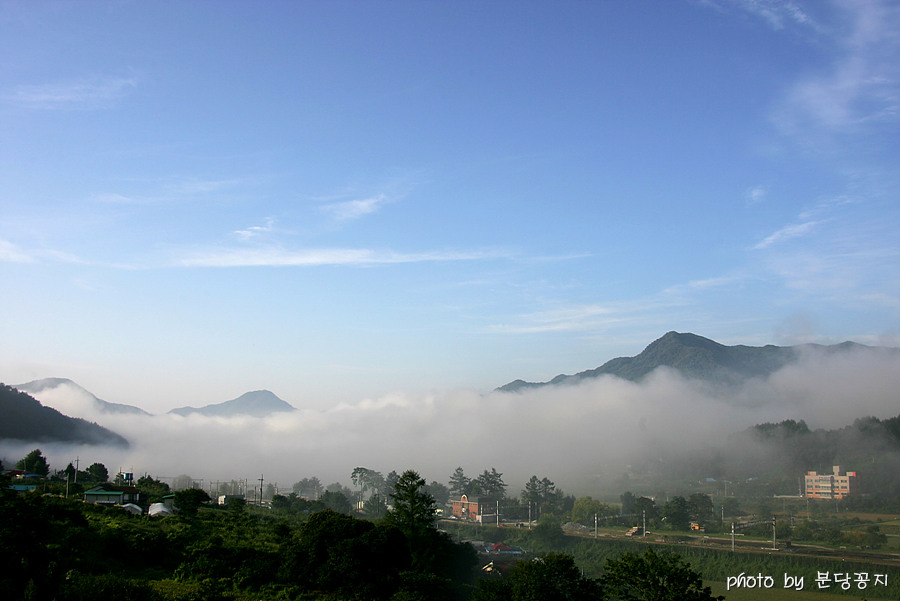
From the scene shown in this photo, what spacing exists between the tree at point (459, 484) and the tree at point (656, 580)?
4058 inches

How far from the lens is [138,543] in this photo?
32.7 m

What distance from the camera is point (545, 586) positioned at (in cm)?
2458

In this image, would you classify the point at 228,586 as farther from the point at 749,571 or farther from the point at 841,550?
the point at 841,550

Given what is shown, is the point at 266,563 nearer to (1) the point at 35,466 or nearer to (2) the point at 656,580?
(2) the point at 656,580

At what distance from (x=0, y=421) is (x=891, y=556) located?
15778 centimetres

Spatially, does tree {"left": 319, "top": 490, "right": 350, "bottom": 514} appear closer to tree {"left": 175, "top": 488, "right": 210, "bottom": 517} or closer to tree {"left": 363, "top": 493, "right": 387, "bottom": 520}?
tree {"left": 363, "top": 493, "right": 387, "bottom": 520}

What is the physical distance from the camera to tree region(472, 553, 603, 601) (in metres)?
24.4

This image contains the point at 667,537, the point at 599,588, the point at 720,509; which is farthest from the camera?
the point at 720,509

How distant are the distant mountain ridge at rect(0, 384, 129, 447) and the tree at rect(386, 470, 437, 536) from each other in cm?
12635

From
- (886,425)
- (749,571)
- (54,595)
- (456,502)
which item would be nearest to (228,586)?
(54,595)

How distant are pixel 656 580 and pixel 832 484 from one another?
116m

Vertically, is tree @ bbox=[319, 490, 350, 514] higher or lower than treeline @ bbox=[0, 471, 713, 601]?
lower

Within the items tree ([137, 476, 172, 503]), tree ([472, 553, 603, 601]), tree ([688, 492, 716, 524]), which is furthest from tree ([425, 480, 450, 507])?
tree ([472, 553, 603, 601])

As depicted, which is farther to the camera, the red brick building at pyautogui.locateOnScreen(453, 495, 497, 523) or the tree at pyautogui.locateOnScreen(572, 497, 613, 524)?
the red brick building at pyautogui.locateOnScreen(453, 495, 497, 523)
